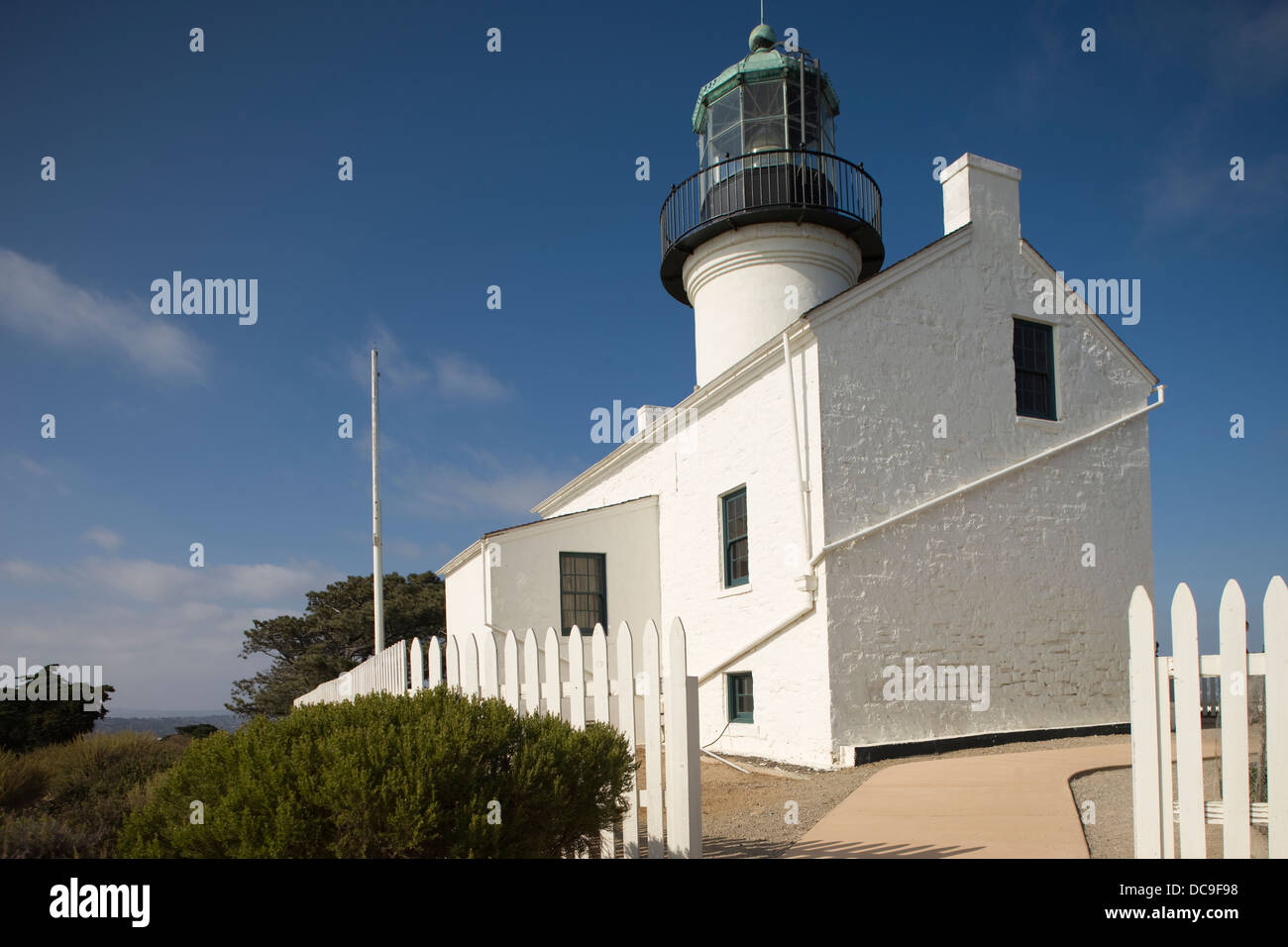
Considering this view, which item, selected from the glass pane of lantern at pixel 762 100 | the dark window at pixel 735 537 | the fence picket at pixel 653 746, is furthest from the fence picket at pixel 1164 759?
the glass pane of lantern at pixel 762 100

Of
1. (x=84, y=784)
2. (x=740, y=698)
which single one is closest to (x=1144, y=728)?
(x=740, y=698)

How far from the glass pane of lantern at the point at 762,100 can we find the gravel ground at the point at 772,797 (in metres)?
11.8

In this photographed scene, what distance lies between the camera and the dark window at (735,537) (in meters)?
13.9

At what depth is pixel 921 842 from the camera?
6.51m

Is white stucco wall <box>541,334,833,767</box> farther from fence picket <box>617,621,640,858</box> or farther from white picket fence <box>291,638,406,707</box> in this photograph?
fence picket <box>617,621,640,858</box>

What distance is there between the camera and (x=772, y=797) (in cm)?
959

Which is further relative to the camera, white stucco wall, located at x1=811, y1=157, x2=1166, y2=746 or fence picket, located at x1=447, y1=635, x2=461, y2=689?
white stucco wall, located at x1=811, y1=157, x2=1166, y2=746

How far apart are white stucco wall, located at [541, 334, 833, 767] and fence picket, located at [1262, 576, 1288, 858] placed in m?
7.65

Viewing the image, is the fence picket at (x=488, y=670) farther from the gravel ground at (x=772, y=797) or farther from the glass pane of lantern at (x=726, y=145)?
the glass pane of lantern at (x=726, y=145)

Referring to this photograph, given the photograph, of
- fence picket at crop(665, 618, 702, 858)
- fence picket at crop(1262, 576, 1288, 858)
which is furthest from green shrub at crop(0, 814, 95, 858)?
fence picket at crop(1262, 576, 1288, 858)

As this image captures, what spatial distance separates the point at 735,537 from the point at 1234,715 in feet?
33.0

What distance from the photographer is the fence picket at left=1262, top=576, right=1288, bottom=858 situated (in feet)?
12.9

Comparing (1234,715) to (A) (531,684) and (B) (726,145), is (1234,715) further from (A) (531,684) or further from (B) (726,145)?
(B) (726,145)
